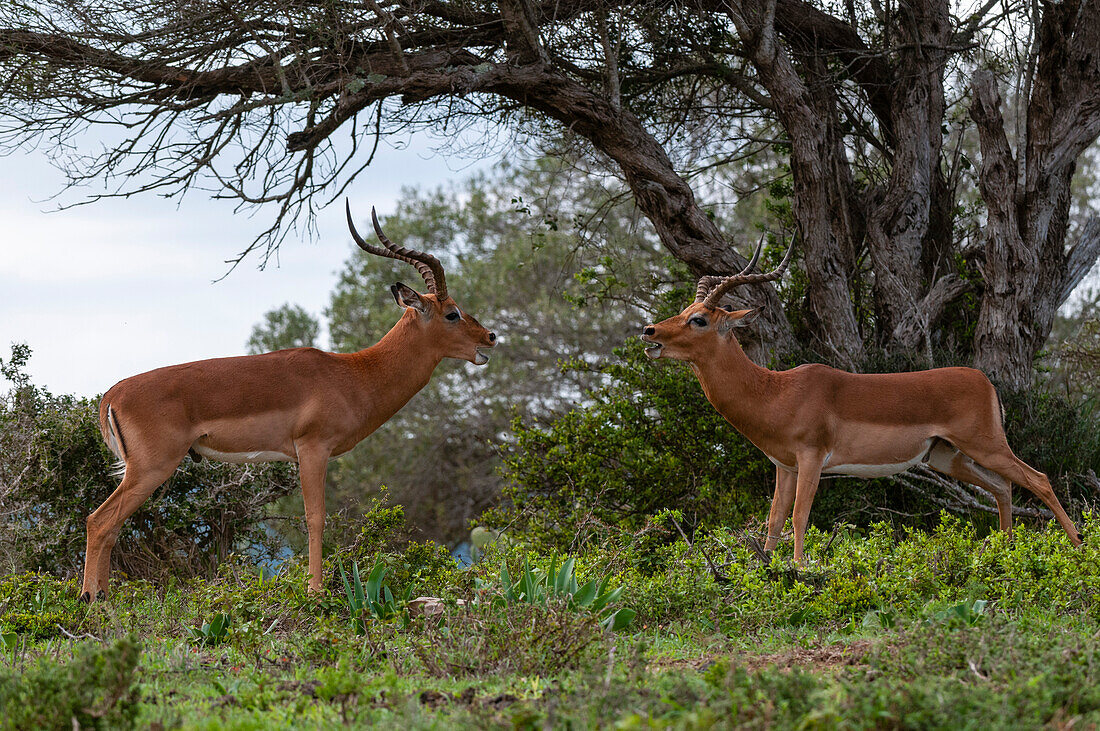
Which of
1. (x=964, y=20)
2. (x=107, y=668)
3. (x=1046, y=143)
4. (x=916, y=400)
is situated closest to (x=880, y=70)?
(x=964, y=20)

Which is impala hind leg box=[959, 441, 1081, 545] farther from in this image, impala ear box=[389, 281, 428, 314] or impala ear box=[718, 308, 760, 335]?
impala ear box=[389, 281, 428, 314]

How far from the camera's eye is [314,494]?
667 centimetres

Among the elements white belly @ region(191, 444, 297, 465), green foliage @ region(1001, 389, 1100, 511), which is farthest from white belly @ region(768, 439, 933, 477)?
white belly @ region(191, 444, 297, 465)

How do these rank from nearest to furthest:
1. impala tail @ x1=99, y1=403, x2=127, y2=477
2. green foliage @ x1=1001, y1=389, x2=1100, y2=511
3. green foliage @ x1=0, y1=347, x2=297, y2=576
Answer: impala tail @ x1=99, y1=403, x2=127, y2=477
green foliage @ x1=0, y1=347, x2=297, y2=576
green foliage @ x1=1001, y1=389, x2=1100, y2=511

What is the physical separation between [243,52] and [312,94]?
854 millimetres

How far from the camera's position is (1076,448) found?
395 inches

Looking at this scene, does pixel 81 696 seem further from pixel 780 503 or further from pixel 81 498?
pixel 81 498

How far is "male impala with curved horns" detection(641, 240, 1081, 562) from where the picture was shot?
23.9ft

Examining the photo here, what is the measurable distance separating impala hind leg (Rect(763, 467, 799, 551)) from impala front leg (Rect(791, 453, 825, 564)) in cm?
17

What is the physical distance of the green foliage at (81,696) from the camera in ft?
11.2

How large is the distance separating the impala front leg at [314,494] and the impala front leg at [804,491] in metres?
3.05

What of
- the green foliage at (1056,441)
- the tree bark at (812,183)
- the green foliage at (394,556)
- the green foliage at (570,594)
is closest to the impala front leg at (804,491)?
the green foliage at (570,594)

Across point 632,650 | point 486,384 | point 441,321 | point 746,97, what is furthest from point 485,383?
point 632,650

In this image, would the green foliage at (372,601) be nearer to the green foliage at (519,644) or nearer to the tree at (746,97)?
the green foliage at (519,644)
